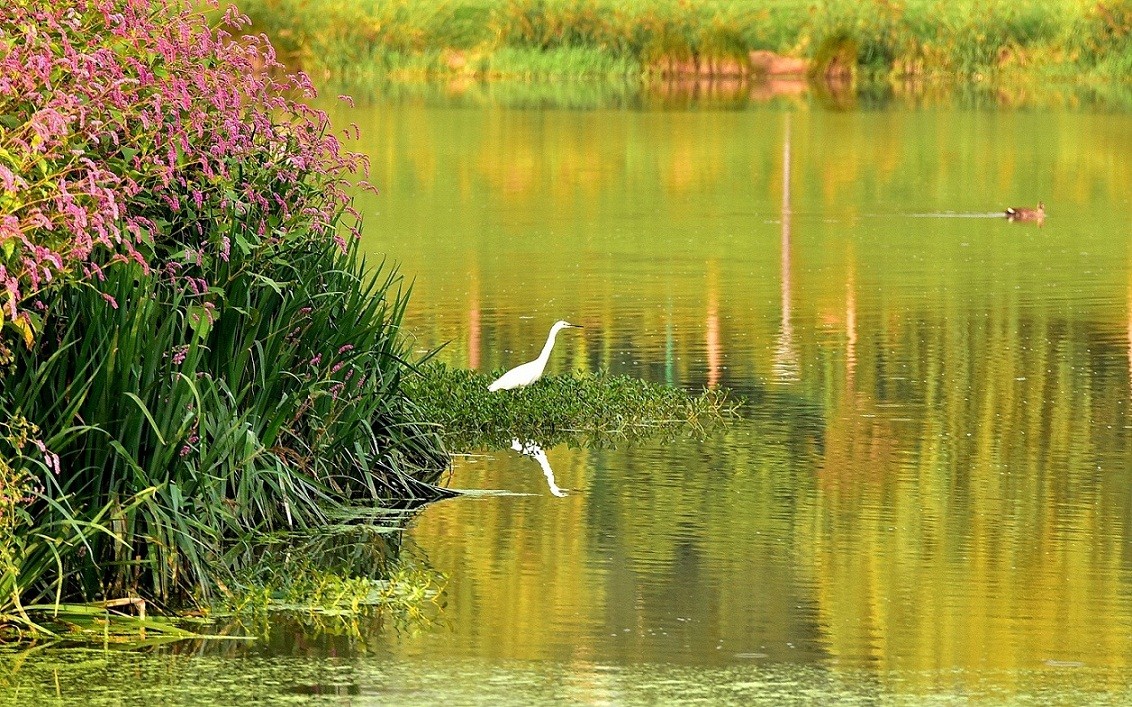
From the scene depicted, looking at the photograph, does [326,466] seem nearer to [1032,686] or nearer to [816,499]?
[816,499]

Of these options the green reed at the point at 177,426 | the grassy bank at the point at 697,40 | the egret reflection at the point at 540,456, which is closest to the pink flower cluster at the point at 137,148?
the green reed at the point at 177,426

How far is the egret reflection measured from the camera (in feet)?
38.8

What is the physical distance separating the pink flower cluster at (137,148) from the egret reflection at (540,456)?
1482mm

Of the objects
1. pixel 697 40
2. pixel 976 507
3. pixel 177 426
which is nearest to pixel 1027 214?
pixel 976 507

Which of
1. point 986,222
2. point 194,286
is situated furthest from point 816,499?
point 986,222

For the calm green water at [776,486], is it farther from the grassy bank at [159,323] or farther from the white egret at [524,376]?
the white egret at [524,376]

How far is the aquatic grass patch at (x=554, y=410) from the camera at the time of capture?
13.3 m

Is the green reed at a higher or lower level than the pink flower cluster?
lower

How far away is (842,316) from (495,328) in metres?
2.62

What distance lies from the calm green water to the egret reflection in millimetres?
71

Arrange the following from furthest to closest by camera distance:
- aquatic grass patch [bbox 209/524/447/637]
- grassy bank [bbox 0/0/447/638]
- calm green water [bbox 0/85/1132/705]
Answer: aquatic grass patch [bbox 209/524/447/637] < grassy bank [bbox 0/0/447/638] < calm green water [bbox 0/85/1132/705]

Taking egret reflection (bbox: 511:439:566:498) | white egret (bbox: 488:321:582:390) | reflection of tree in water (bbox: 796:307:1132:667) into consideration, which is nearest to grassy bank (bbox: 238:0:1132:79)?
reflection of tree in water (bbox: 796:307:1132:667)

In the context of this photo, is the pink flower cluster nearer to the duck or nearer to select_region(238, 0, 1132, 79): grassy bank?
the duck

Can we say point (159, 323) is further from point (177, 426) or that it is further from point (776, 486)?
point (776, 486)
